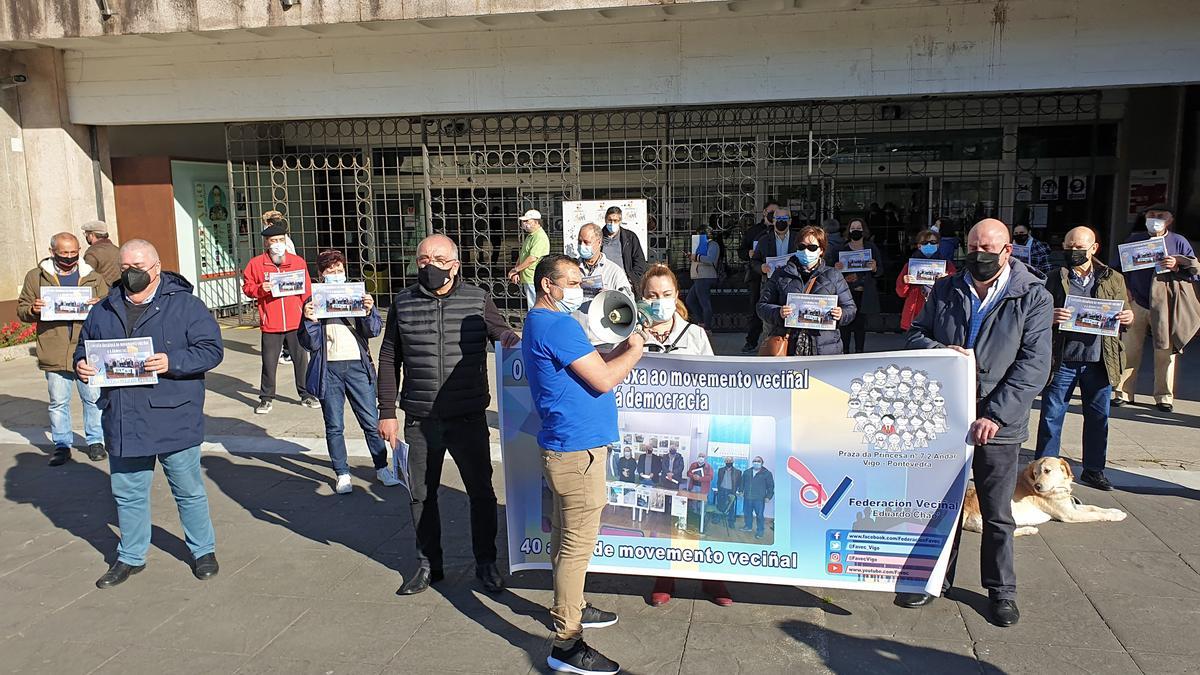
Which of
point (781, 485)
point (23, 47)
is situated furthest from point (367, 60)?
point (781, 485)

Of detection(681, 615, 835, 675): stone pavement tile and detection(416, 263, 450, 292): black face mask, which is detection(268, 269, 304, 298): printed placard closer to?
detection(416, 263, 450, 292): black face mask

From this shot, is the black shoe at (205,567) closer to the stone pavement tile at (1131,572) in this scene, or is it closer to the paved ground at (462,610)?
the paved ground at (462,610)

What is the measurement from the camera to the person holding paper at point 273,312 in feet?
27.1

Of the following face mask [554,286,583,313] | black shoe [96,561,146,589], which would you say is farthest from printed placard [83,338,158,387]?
face mask [554,286,583,313]

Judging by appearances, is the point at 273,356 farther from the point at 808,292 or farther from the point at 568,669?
the point at 568,669

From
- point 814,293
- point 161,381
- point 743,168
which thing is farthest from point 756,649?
→ point 743,168

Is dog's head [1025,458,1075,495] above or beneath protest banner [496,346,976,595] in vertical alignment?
beneath

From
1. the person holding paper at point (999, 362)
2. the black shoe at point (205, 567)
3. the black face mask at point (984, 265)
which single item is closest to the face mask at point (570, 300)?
the person holding paper at point (999, 362)

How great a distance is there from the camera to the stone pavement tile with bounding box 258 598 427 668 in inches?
157

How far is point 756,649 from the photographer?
3969 mm

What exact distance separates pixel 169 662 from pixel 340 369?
2626 millimetres

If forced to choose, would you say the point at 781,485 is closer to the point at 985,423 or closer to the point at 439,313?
the point at 985,423

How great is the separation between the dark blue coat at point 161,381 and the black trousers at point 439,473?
1.28 metres

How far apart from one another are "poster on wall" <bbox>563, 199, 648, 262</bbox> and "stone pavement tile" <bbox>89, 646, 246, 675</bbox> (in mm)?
8192
